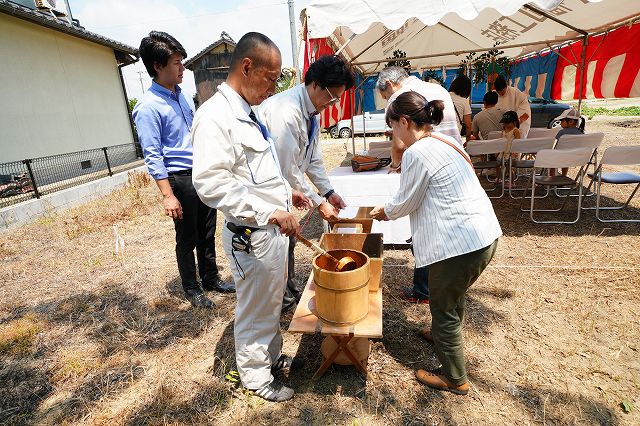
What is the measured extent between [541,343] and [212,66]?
16.4 metres

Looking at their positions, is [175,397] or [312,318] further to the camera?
[175,397]

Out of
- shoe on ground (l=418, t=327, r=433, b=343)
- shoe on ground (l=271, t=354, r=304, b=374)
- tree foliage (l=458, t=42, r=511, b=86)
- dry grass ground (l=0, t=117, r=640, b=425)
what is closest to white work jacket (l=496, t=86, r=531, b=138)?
tree foliage (l=458, t=42, r=511, b=86)

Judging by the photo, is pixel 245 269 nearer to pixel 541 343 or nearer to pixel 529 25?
pixel 541 343

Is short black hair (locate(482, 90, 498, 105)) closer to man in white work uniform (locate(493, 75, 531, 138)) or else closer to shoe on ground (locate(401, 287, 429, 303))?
man in white work uniform (locate(493, 75, 531, 138))

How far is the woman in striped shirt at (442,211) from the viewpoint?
1684 millimetres

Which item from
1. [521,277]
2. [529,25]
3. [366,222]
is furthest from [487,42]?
[366,222]

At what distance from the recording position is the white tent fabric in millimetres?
3443

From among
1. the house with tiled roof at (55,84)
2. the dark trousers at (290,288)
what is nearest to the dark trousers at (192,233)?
the dark trousers at (290,288)

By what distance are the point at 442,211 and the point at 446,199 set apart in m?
0.06

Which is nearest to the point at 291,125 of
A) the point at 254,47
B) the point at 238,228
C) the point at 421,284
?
the point at 254,47

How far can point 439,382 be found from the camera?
202cm

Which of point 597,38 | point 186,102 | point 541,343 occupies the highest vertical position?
point 597,38

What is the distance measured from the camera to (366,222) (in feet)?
8.91

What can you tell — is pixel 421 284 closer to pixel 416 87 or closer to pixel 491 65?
pixel 416 87
